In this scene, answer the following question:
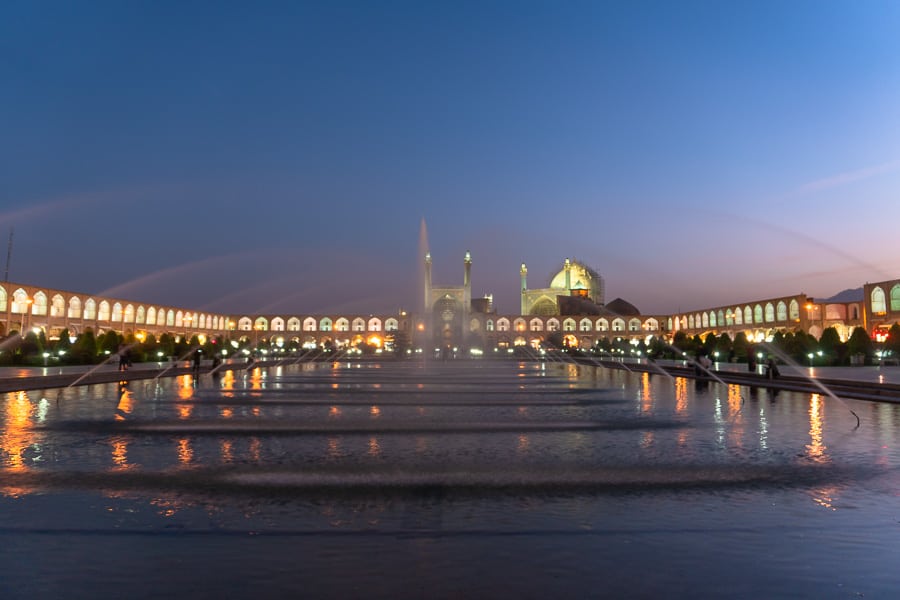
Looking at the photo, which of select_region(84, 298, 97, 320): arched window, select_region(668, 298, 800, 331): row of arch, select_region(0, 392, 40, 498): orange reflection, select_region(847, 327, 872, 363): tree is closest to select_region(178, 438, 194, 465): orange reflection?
select_region(0, 392, 40, 498): orange reflection

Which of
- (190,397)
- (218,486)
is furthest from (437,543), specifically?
(190,397)

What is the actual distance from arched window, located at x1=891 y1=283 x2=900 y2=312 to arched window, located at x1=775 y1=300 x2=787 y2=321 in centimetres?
1345

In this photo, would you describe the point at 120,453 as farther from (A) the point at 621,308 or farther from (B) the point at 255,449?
(A) the point at 621,308

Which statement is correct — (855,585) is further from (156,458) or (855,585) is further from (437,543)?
(156,458)

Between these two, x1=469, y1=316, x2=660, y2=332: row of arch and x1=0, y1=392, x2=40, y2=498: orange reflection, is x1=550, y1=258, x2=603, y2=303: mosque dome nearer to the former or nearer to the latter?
x1=469, y1=316, x2=660, y2=332: row of arch

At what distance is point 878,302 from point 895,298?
1.80 m

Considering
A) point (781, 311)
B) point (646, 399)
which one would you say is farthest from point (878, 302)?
point (646, 399)

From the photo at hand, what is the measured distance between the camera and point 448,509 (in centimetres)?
443

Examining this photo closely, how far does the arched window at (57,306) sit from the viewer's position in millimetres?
52831

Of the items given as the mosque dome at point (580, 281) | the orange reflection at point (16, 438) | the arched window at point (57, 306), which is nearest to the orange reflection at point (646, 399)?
the orange reflection at point (16, 438)

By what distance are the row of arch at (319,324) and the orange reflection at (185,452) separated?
80357mm

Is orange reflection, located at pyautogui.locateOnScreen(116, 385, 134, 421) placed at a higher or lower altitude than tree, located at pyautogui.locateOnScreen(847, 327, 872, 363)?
lower

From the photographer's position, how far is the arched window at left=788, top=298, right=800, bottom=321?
56.9 meters

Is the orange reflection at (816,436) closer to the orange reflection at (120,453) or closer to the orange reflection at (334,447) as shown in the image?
the orange reflection at (334,447)
